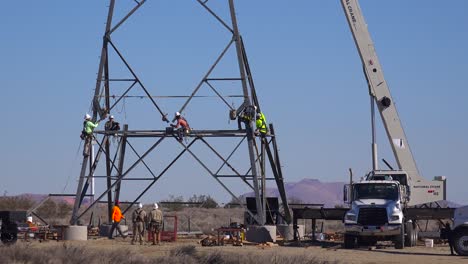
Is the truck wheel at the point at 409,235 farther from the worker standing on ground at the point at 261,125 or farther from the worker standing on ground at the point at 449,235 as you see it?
the worker standing on ground at the point at 261,125

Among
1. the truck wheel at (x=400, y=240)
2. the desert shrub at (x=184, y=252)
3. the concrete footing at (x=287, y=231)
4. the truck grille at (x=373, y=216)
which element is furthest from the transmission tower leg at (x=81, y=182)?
the desert shrub at (x=184, y=252)

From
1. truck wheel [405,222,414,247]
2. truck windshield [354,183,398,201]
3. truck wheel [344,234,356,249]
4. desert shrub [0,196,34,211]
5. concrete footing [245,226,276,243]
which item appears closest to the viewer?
truck wheel [344,234,356,249]

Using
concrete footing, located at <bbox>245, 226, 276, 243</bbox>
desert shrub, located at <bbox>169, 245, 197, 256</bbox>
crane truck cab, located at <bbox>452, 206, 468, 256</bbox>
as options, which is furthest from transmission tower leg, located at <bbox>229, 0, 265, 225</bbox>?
desert shrub, located at <bbox>169, 245, 197, 256</bbox>

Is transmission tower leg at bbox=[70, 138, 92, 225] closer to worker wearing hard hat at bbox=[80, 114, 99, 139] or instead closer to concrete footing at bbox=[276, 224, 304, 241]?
worker wearing hard hat at bbox=[80, 114, 99, 139]

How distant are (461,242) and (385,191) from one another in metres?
4.88

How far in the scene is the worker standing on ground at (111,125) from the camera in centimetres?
4734

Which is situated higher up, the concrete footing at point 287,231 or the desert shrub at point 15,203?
the desert shrub at point 15,203

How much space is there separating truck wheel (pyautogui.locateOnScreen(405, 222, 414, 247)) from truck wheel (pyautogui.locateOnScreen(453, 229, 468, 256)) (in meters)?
4.62

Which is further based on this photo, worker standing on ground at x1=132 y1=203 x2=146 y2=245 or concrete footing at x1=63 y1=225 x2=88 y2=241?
concrete footing at x1=63 y1=225 x2=88 y2=241

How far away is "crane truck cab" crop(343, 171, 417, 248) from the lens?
4153 centimetres

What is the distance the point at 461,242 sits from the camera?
126 feet

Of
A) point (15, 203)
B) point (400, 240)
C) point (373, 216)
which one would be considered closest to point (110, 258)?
point (373, 216)

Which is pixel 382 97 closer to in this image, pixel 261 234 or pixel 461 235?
pixel 261 234

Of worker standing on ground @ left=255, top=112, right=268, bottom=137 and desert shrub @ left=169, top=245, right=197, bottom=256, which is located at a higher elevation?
worker standing on ground @ left=255, top=112, right=268, bottom=137
